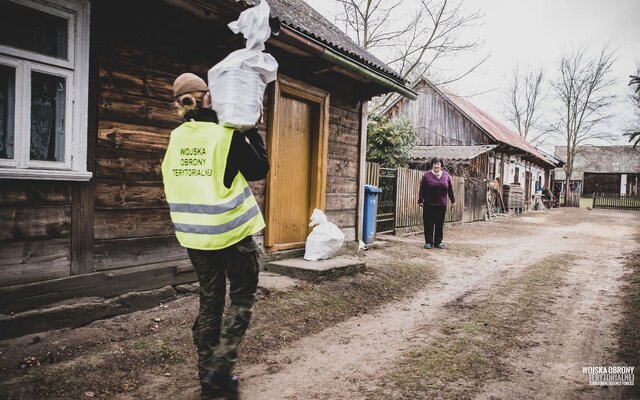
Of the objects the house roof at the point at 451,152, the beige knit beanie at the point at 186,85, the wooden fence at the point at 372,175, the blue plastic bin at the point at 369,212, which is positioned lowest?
Answer: the blue plastic bin at the point at 369,212

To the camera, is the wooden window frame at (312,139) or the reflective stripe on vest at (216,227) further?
the wooden window frame at (312,139)

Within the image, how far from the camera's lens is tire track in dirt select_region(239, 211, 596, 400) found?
9.35 ft

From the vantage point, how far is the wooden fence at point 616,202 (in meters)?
35.1

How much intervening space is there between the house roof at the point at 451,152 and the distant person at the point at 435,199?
8.62 meters

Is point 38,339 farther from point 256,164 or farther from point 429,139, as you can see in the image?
point 429,139

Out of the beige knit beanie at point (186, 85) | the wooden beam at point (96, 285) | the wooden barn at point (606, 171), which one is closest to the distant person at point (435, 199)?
the wooden beam at point (96, 285)

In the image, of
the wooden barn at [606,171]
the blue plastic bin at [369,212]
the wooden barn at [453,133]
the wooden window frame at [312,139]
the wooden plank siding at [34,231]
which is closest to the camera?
the wooden plank siding at [34,231]

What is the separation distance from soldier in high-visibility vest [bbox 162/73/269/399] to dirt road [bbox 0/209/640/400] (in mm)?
446

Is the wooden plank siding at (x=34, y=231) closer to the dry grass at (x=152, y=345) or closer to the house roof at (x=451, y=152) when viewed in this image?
the dry grass at (x=152, y=345)

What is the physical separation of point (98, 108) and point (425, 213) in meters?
7.15

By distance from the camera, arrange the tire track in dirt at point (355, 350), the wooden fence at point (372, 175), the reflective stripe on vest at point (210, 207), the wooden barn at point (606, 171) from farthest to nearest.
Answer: the wooden barn at point (606, 171)
the wooden fence at point (372, 175)
the tire track in dirt at point (355, 350)
the reflective stripe on vest at point (210, 207)

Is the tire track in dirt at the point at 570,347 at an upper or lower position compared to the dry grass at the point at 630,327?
lower

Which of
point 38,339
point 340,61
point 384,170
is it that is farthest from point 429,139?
point 38,339

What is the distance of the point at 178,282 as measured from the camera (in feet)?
15.0
